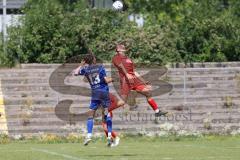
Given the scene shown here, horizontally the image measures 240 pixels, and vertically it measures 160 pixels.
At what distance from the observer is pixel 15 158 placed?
16094 millimetres

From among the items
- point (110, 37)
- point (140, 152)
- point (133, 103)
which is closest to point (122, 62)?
point (140, 152)

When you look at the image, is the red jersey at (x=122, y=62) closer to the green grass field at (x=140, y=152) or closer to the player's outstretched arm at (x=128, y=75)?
the player's outstretched arm at (x=128, y=75)

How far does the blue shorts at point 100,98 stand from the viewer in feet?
59.4

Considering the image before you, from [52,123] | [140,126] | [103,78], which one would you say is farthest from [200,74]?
[103,78]

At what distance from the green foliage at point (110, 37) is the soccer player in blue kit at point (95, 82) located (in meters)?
13.6

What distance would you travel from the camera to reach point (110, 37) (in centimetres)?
3309

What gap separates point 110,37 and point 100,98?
1510 centimetres

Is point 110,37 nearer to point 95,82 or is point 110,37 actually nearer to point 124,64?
point 124,64

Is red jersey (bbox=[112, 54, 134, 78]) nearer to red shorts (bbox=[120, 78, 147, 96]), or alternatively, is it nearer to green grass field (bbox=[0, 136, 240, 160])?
→ red shorts (bbox=[120, 78, 147, 96])

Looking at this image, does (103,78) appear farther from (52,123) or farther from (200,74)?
(200,74)

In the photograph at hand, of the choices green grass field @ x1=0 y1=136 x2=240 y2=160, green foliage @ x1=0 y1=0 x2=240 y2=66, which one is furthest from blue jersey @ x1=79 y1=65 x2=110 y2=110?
green foliage @ x1=0 y1=0 x2=240 y2=66

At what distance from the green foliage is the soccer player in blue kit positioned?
13570 mm

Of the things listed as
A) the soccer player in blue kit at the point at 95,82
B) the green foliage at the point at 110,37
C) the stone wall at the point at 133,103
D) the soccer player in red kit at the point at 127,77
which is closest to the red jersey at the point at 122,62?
the soccer player in red kit at the point at 127,77

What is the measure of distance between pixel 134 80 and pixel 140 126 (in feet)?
16.9
